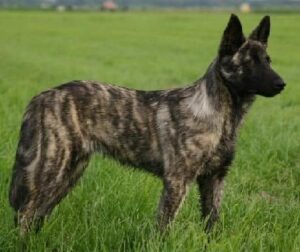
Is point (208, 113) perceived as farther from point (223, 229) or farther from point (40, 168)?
point (40, 168)

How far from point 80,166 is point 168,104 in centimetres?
91

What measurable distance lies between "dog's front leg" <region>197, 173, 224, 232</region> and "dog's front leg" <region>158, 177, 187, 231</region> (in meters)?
0.38

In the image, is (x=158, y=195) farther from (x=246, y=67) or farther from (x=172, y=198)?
(x=246, y=67)

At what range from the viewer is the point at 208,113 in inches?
195

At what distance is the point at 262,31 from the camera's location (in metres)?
5.11

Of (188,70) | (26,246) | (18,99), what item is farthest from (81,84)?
(188,70)

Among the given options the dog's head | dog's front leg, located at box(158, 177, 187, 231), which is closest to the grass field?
dog's front leg, located at box(158, 177, 187, 231)

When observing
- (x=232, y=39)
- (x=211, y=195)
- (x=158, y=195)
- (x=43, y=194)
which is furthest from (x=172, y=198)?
(x=232, y=39)

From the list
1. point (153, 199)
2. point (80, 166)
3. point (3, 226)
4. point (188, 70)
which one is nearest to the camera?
point (3, 226)

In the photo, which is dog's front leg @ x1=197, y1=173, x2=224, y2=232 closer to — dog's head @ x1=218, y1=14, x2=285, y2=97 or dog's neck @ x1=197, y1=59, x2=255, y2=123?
dog's neck @ x1=197, y1=59, x2=255, y2=123

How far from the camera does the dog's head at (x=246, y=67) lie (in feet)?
16.1

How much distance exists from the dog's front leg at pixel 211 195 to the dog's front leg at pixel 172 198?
381 millimetres

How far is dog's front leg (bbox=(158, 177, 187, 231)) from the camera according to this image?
4871 millimetres

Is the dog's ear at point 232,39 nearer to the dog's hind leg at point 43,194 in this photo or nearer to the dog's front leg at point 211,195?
the dog's front leg at point 211,195
